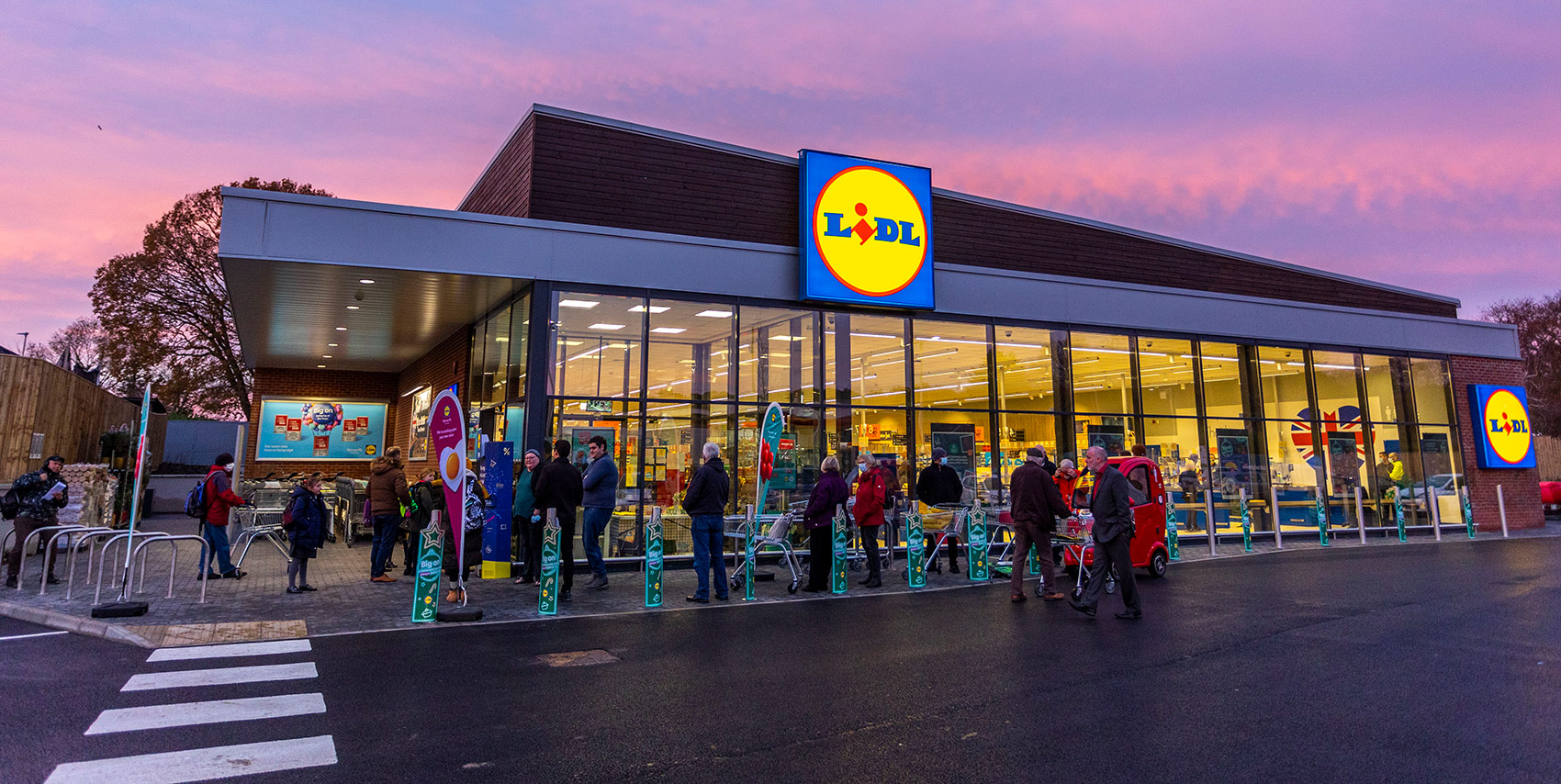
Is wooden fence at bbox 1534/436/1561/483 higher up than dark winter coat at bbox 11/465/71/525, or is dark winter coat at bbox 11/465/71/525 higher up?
wooden fence at bbox 1534/436/1561/483

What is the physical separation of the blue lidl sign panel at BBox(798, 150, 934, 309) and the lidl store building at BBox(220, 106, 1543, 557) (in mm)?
50

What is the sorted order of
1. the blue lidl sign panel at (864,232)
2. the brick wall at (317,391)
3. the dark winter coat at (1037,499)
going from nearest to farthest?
the dark winter coat at (1037,499), the blue lidl sign panel at (864,232), the brick wall at (317,391)

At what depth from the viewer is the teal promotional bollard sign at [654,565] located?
977 centimetres

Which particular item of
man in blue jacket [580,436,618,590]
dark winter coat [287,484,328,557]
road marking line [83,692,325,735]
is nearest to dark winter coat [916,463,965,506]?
man in blue jacket [580,436,618,590]

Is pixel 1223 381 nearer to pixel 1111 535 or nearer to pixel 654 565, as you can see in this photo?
pixel 1111 535

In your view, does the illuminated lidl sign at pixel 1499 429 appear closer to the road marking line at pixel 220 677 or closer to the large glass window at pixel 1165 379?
the large glass window at pixel 1165 379

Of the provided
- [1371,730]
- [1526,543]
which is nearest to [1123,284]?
Result: [1526,543]

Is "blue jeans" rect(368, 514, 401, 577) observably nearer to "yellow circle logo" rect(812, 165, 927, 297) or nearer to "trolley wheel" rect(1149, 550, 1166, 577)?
"yellow circle logo" rect(812, 165, 927, 297)

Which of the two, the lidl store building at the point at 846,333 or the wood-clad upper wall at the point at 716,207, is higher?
the wood-clad upper wall at the point at 716,207

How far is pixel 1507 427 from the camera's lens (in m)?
22.2

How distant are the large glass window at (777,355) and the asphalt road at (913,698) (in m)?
6.02

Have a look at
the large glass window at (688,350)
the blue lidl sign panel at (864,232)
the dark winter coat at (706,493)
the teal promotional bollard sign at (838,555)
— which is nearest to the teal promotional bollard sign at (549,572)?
the dark winter coat at (706,493)

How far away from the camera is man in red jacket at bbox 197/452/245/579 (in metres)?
10.7

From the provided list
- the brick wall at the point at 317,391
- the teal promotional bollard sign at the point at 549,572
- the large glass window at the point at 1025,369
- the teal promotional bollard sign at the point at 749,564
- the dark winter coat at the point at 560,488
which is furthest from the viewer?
the brick wall at the point at 317,391
